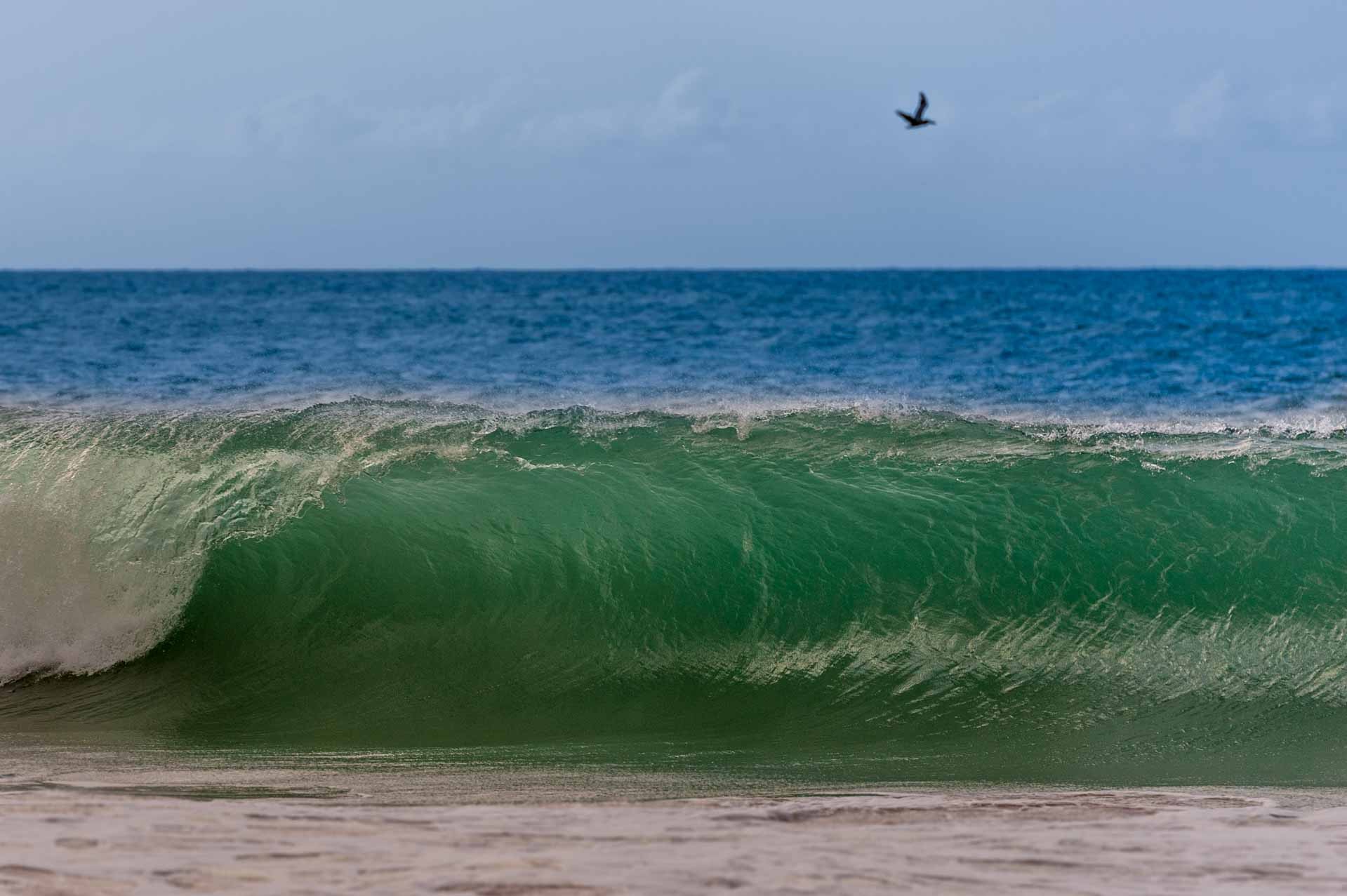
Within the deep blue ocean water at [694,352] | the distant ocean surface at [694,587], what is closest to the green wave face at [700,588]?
the distant ocean surface at [694,587]

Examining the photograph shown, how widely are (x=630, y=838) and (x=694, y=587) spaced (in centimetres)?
256

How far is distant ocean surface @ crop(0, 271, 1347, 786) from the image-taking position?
477cm

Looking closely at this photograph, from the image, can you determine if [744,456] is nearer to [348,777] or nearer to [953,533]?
[953,533]

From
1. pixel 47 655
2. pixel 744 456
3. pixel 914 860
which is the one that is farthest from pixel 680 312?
pixel 914 860

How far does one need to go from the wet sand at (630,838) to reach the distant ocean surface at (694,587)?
0.53 meters

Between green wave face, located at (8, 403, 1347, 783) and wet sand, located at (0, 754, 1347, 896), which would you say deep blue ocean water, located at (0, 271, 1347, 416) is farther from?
wet sand, located at (0, 754, 1347, 896)

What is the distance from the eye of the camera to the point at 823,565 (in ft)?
19.7

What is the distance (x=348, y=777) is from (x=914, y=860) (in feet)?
7.05

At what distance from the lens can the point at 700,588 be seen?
5.89 meters

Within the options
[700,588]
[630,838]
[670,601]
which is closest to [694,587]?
[700,588]

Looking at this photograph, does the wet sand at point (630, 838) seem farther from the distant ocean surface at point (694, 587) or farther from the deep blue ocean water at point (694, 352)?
the deep blue ocean water at point (694, 352)

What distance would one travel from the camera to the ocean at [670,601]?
449 centimetres

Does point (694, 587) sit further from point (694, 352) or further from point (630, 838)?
point (694, 352)

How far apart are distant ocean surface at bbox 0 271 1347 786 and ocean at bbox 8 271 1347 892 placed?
2 cm
